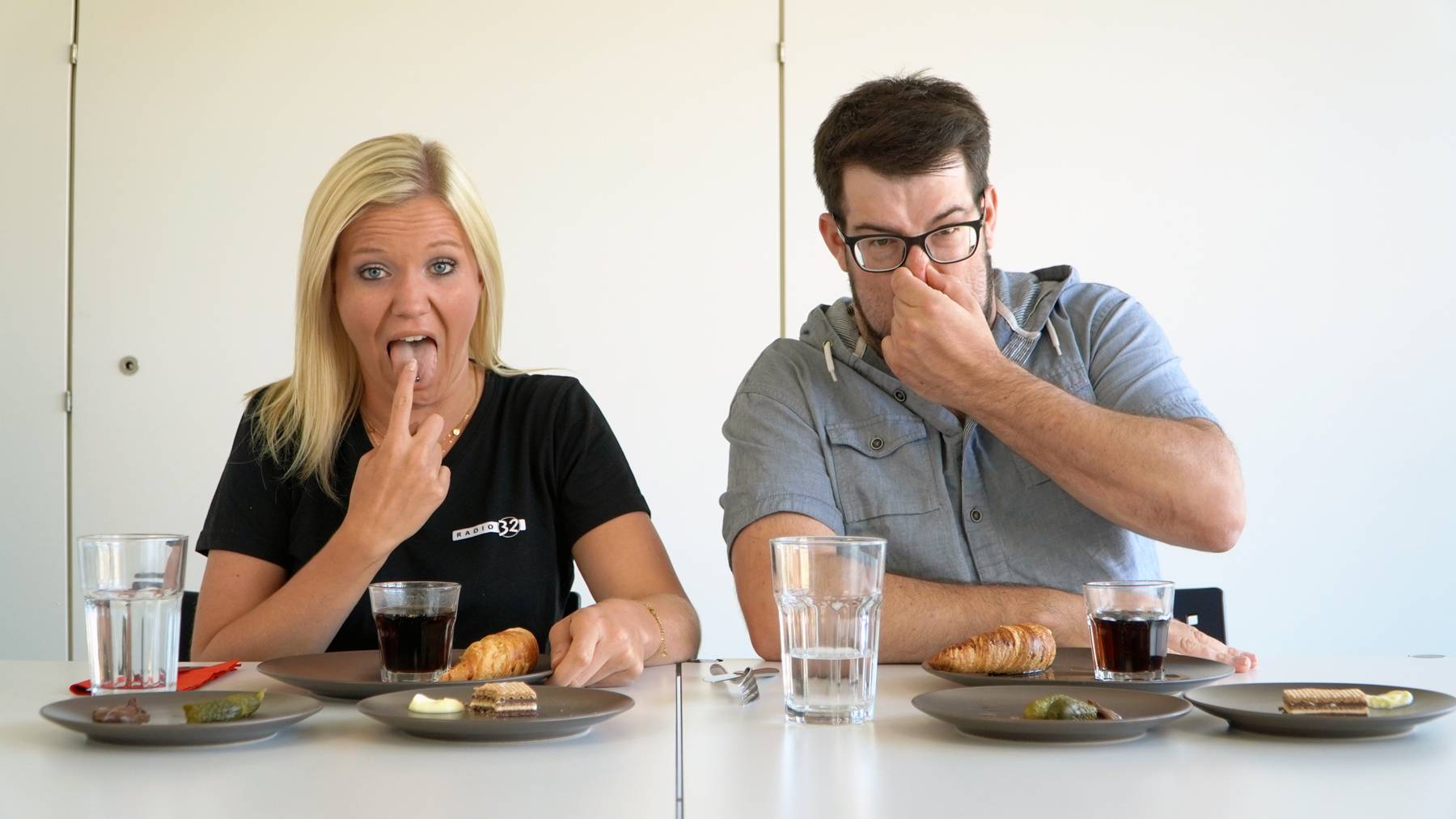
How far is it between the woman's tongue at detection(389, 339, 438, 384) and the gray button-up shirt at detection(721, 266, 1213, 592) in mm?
426

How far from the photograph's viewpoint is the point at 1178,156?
3473 mm

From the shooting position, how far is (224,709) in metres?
1.05

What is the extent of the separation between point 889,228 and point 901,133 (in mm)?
126

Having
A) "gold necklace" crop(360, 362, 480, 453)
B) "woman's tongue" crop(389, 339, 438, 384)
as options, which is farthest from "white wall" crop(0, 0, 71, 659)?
"woman's tongue" crop(389, 339, 438, 384)

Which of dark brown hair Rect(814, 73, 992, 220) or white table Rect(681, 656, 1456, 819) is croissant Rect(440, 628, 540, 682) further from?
dark brown hair Rect(814, 73, 992, 220)

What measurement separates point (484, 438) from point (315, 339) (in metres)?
0.28

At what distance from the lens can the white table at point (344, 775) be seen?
0.86 meters

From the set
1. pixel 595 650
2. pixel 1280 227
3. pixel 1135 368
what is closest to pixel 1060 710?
pixel 595 650

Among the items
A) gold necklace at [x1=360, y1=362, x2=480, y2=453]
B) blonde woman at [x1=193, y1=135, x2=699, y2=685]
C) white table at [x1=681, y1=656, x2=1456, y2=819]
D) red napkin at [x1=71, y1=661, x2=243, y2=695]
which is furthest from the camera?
gold necklace at [x1=360, y1=362, x2=480, y2=453]

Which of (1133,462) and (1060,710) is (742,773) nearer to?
(1060,710)

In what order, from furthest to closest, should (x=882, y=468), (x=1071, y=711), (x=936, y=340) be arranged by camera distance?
(x=882, y=468), (x=936, y=340), (x=1071, y=711)

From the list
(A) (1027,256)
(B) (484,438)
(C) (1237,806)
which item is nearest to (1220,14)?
(A) (1027,256)

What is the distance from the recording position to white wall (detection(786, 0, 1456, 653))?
11.3 feet

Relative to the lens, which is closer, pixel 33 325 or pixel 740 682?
pixel 740 682
